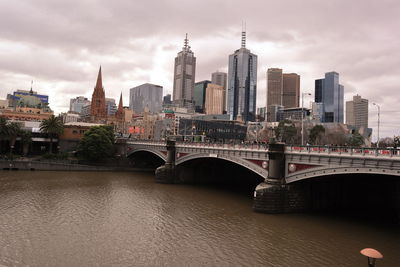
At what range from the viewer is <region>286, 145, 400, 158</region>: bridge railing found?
25.3 metres

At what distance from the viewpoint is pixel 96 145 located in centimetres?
7269

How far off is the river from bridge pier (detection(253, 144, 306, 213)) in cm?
117

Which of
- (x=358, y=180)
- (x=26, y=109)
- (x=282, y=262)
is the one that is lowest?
(x=282, y=262)

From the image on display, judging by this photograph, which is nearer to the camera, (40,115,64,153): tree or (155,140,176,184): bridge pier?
(155,140,176,184): bridge pier

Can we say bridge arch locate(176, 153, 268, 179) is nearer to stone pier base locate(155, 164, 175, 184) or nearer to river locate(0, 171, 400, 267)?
stone pier base locate(155, 164, 175, 184)

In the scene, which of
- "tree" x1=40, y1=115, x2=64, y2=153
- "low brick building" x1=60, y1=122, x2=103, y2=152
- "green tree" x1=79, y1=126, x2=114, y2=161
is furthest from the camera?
"low brick building" x1=60, y1=122, x2=103, y2=152

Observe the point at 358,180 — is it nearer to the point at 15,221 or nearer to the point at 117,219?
the point at 117,219

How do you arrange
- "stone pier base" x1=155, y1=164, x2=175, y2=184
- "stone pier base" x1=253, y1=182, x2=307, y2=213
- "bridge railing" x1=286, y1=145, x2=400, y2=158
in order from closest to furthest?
"bridge railing" x1=286, y1=145, x2=400, y2=158
"stone pier base" x1=253, y1=182, x2=307, y2=213
"stone pier base" x1=155, y1=164, x2=175, y2=184

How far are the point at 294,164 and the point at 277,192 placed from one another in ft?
12.1

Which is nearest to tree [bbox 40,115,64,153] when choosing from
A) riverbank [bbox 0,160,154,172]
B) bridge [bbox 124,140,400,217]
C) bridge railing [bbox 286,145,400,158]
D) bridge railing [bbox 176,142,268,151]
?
riverbank [bbox 0,160,154,172]

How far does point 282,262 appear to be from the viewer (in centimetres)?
2102

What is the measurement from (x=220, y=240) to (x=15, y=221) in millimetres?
19429

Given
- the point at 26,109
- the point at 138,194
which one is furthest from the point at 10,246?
the point at 26,109

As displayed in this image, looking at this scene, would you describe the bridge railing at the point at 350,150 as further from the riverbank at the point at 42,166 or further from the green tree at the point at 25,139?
the green tree at the point at 25,139
